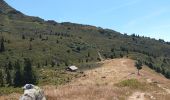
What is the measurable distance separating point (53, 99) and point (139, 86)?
28528mm

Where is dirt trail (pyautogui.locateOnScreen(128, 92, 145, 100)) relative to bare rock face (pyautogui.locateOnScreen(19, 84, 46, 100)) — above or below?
below

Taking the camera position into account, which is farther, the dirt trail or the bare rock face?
the dirt trail

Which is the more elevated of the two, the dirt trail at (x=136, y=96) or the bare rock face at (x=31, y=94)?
the bare rock face at (x=31, y=94)

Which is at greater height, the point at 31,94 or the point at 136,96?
the point at 31,94

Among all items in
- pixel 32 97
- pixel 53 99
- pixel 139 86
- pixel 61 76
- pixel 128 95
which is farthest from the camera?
pixel 61 76

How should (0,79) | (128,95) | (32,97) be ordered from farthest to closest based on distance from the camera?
(0,79) → (128,95) → (32,97)

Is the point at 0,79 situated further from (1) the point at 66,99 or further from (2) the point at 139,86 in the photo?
(1) the point at 66,99

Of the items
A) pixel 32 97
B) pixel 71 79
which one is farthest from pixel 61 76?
pixel 32 97

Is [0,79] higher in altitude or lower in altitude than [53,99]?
lower

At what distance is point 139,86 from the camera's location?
7538 cm

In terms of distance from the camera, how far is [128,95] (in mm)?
59125

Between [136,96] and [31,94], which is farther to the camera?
[136,96]

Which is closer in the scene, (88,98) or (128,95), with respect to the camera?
(88,98)

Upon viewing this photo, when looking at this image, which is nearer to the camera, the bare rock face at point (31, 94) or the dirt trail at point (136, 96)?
the bare rock face at point (31, 94)
